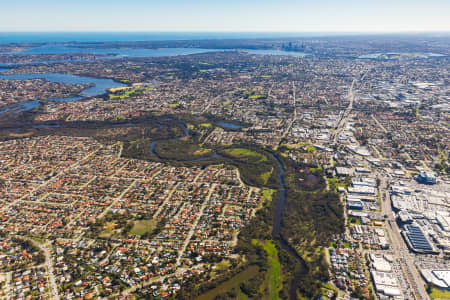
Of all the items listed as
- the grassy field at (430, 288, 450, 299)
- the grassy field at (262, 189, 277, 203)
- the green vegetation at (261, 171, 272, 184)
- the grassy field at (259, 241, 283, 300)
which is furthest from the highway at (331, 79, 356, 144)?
the grassy field at (430, 288, 450, 299)

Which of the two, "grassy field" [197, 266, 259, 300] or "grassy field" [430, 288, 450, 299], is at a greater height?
"grassy field" [430, 288, 450, 299]

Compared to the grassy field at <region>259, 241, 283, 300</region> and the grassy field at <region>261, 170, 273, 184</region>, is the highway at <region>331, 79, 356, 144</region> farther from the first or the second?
the grassy field at <region>259, 241, 283, 300</region>

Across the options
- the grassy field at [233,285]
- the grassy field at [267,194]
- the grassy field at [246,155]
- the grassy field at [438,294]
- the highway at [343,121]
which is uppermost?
the highway at [343,121]

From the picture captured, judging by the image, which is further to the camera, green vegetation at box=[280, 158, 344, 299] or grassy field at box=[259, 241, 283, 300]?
green vegetation at box=[280, 158, 344, 299]

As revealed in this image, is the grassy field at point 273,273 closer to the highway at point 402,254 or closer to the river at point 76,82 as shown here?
the highway at point 402,254

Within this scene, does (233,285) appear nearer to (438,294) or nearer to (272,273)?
(272,273)

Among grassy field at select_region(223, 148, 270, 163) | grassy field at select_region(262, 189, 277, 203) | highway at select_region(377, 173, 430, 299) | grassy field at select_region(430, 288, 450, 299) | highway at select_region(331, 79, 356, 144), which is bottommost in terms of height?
grassy field at select_region(430, 288, 450, 299)

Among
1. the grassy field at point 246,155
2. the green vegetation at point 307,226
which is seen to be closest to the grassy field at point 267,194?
the green vegetation at point 307,226
